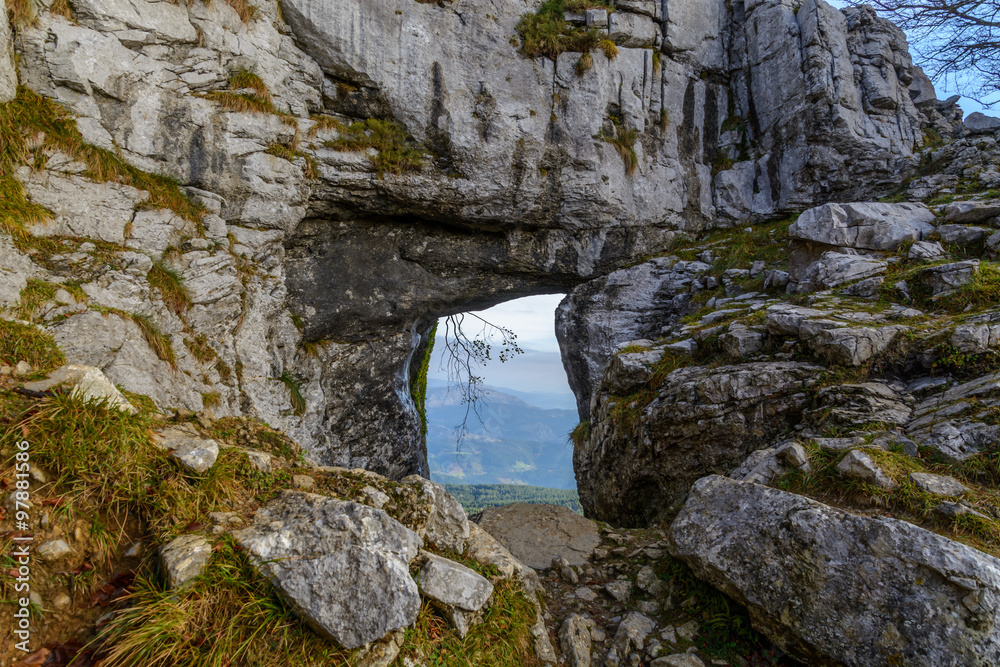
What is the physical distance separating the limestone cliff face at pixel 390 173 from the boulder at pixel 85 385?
3.44m

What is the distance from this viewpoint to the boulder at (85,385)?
135 inches

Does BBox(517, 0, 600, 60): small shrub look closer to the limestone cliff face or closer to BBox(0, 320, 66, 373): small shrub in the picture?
the limestone cliff face

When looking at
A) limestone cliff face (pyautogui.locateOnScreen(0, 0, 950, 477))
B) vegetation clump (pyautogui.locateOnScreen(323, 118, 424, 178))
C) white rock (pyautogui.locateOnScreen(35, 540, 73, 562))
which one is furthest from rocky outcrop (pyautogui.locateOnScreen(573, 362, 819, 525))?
vegetation clump (pyautogui.locateOnScreen(323, 118, 424, 178))

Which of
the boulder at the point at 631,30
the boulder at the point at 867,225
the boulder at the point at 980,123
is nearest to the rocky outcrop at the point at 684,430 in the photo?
the boulder at the point at 867,225

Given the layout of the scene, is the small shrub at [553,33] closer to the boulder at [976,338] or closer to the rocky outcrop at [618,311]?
the rocky outcrop at [618,311]

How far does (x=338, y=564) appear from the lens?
3205mm

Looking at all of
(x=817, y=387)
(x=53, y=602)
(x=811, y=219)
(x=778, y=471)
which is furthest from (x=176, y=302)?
(x=811, y=219)

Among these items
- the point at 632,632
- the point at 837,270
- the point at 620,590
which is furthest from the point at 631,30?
the point at 632,632

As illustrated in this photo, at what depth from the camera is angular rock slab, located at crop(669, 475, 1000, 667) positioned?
3023mm

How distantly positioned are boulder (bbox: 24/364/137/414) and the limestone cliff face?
11.3ft

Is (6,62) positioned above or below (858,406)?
above

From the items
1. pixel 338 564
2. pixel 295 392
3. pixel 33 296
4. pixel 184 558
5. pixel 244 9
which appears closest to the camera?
pixel 184 558

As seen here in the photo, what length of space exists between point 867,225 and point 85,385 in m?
11.8

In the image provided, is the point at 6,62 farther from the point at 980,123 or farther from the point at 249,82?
the point at 980,123
